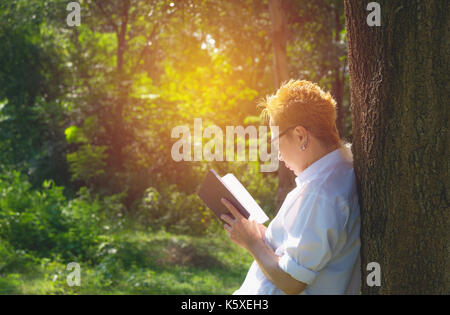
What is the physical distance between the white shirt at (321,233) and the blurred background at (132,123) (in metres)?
4.19

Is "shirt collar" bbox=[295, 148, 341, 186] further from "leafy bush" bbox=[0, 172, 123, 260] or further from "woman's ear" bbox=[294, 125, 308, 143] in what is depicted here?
"leafy bush" bbox=[0, 172, 123, 260]

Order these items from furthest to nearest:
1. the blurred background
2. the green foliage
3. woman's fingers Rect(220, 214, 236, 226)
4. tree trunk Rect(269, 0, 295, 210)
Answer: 1. the green foliage
2. the blurred background
3. tree trunk Rect(269, 0, 295, 210)
4. woman's fingers Rect(220, 214, 236, 226)

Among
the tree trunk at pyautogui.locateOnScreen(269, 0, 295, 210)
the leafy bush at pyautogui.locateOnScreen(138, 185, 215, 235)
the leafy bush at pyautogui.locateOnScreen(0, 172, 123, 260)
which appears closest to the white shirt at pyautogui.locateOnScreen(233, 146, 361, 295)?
the tree trunk at pyautogui.locateOnScreen(269, 0, 295, 210)

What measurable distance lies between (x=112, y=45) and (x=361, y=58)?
1437 cm

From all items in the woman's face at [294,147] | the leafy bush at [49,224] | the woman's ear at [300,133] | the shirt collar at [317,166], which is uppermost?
the woman's ear at [300,133]

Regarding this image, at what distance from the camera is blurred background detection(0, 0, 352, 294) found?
23.7ft

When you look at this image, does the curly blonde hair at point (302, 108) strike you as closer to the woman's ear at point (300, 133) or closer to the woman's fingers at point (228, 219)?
the woman's ear at point (300, 133)

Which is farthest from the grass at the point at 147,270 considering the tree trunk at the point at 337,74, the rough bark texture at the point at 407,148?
the rough bark texture at the point at 407,148

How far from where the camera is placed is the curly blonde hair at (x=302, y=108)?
2.49 m

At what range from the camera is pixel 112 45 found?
16016 mm

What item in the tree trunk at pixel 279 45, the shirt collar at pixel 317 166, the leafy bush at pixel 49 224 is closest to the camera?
the shirt collar at pixel 317 166

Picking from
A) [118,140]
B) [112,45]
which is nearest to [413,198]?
[118,140]

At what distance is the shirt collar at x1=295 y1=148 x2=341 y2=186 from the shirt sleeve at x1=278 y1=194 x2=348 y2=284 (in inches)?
6.8

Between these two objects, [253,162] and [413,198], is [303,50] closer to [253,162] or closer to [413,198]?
[253,162]
